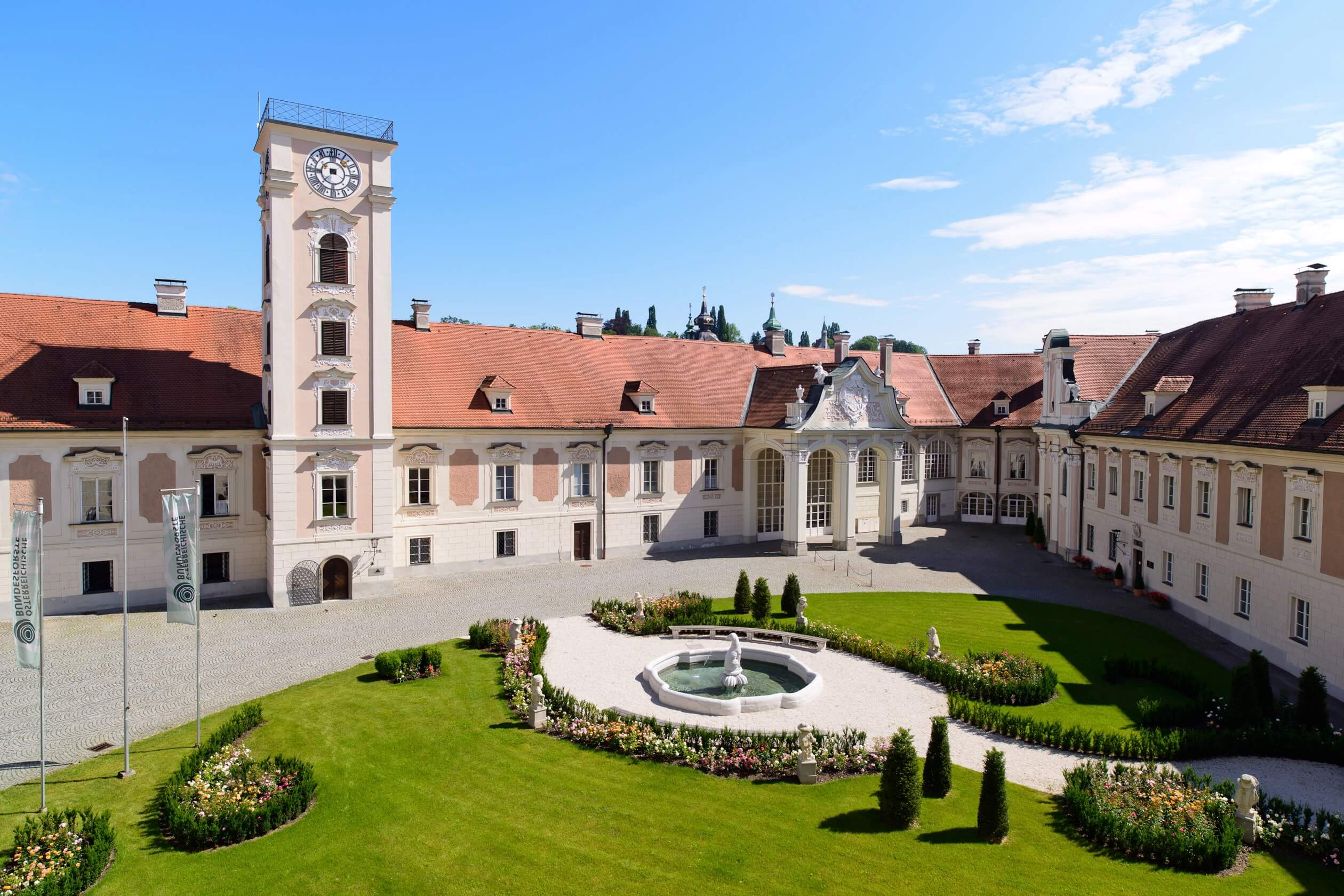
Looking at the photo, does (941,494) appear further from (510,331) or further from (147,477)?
(147,477)

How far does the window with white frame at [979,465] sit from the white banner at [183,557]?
4758cm

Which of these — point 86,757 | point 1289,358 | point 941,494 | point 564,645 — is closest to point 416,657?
point 564,645

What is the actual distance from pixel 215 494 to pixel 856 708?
88.3ft

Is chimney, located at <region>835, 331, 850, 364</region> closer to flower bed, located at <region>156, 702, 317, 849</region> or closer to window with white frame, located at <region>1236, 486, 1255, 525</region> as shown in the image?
window with white frame, located at <region>1236, 486, 1255, 525</region>

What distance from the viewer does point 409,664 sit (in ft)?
77.4

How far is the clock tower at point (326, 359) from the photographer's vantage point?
31516mm

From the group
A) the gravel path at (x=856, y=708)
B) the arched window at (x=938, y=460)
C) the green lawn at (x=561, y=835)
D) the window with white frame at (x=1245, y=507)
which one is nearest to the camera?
the green lawn at (x=561, y=835)

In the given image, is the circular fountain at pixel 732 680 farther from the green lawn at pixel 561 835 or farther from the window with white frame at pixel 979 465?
the window with white frame at pixel 979 465

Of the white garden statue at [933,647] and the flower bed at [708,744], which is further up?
the white garden statue at [933,647]

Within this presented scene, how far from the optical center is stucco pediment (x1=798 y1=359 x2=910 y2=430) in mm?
43625

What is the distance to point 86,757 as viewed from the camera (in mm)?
18266

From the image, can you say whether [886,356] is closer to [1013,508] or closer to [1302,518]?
[1013,508]

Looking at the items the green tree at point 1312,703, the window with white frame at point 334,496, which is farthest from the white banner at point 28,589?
the green tree at point 1312,703

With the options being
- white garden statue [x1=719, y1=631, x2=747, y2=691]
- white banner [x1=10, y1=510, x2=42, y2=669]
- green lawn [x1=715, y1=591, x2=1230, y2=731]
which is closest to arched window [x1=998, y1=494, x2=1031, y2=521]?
green lawn [x1=715, y1=591, x2=1230, y2=731]
